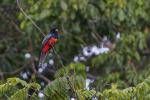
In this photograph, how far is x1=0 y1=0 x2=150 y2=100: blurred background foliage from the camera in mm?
9500

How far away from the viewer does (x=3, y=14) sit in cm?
1098

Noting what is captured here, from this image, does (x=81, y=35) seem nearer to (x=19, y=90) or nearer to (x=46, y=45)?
(x=46, y=45)

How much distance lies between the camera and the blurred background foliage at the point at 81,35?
31.2 ft

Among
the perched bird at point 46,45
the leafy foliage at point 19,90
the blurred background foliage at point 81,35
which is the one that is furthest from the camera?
the blurred background foliage at point 81,35

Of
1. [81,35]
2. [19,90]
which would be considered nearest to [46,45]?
[19,90]

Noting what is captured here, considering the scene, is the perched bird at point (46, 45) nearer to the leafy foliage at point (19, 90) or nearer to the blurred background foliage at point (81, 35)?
the leafy foliage at point (19, 90)

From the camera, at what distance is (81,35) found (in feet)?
34.7

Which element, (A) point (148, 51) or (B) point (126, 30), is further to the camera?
(A) point (148, 51)

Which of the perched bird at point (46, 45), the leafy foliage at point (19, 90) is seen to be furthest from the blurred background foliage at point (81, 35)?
the leafy foliage at point (19, 90)

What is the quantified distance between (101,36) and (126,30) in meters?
0.81

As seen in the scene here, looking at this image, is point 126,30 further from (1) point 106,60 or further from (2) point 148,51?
(2) point 148,51

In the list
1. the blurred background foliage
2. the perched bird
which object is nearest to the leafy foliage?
the perched bird

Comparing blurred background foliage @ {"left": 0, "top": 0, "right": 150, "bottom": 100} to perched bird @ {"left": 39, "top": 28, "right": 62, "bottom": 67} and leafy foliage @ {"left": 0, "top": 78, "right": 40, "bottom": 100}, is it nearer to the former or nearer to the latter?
perched bird @ {"left": 39, "top": 28, "right": 62, "bottom": 67}

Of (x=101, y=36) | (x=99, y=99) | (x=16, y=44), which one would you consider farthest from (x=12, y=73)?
(x=99, y=99)
